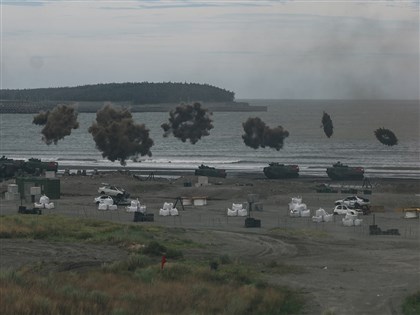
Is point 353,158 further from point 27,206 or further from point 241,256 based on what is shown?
point 241,256

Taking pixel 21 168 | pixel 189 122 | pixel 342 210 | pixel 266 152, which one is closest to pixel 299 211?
pixel 342 210

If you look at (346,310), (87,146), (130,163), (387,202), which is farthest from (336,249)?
(87,146)

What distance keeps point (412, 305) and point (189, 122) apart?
3940 inches

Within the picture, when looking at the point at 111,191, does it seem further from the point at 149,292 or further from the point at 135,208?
the point at 149,292

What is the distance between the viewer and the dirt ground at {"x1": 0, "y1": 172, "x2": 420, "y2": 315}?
109 feet

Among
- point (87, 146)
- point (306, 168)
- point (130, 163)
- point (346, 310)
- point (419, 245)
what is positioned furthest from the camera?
point (87, 146)

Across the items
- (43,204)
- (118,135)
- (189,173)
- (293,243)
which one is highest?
(118,135)

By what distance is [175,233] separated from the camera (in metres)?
47.5

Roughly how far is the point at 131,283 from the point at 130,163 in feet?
279

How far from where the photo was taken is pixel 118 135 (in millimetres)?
102688

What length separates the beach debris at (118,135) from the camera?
10256cm

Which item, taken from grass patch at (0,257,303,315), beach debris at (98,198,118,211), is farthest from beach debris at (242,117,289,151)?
grass patch at (0,257,303,315)

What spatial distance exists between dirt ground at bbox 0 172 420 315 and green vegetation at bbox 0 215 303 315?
3.56 ft

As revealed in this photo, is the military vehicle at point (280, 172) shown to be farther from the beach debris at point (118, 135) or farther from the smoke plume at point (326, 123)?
the smoke plume at point (326, 123)
